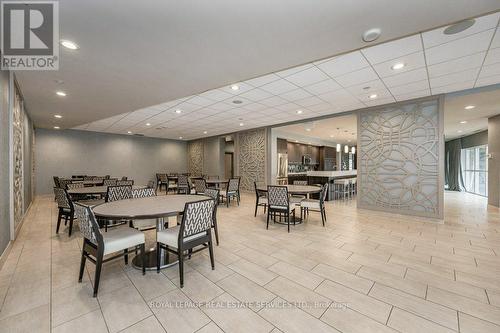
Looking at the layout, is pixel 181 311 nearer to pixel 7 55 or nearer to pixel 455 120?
pixel 7 55

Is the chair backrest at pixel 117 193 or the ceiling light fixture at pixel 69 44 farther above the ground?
the ceiling light fixture at pixel 69 44

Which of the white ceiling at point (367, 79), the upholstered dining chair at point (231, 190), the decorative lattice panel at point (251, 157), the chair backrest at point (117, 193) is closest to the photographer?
the white ceiling at point (367, 79)

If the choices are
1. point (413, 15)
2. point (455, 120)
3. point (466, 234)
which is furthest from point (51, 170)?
point (455, 120)

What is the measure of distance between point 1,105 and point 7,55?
66cm

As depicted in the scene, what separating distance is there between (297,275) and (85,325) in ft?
6.79

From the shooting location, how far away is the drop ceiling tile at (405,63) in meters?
3.07

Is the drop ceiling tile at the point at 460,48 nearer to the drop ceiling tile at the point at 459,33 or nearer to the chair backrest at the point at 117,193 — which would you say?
the drop ceiling tile at the point at 459,33

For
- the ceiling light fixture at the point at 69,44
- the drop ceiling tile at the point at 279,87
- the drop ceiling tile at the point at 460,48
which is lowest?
the ceiling light fixture at the point at 69,44

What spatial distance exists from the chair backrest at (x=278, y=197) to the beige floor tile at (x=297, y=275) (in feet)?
5.15

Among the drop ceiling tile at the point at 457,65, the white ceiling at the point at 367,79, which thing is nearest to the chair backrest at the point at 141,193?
the white ceiling at the point at 367,79

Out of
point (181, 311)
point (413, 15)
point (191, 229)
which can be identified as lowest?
point (181, 311)

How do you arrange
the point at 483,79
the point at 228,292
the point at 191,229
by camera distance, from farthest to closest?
the point at 483,79, the point at 191,229, the point at 228,292

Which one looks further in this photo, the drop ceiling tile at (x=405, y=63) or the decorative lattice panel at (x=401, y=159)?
the decorative lattice panel at (x=401, y=159)

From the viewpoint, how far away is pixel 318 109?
19.5 feet
